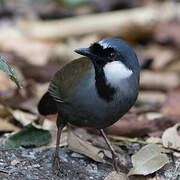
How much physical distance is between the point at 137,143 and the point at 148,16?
3.17 m

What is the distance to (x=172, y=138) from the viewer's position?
4.01 meters

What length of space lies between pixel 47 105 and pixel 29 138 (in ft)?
0.96

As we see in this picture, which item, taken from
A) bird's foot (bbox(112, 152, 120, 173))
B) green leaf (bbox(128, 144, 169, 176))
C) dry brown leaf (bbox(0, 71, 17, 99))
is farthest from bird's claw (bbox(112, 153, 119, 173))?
dry brown leaf (bbox(0, 71, 17, 99))

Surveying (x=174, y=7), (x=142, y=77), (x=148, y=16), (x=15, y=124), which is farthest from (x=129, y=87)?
(x=174, y=7)

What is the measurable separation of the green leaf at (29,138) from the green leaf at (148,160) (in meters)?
0.77

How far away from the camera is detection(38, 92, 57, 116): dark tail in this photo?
154 inches

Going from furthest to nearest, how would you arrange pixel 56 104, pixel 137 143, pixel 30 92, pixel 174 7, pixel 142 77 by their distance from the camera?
1. pixel 174 7
2. pixel 142 77
3. pixel 30 92
4. pixel 137 143
5. pixel 56 104

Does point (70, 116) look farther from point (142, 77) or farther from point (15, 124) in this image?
point (142, 77)

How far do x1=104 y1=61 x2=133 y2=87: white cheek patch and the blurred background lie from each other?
3.12 feet

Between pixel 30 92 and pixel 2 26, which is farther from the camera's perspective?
pixel 2 26

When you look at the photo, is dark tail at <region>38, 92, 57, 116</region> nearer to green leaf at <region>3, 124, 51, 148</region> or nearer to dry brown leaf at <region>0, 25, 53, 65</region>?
green leaf at <region>3, 124, 51, 148</region>

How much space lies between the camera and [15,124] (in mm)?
4316

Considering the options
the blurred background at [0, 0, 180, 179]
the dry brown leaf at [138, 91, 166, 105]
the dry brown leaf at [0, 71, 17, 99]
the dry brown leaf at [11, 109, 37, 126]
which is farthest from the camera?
the dry brown leaf at [138, 91, 166, 105]

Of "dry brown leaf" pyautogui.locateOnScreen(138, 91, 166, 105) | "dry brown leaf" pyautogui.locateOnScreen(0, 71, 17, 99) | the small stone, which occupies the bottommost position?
the small stone
